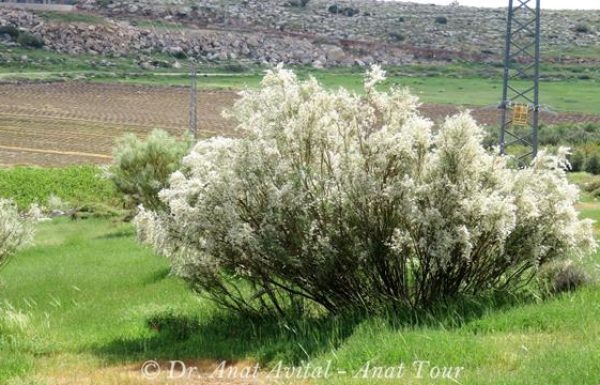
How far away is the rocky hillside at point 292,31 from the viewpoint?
117062mm

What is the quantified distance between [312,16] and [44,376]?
5604 inches

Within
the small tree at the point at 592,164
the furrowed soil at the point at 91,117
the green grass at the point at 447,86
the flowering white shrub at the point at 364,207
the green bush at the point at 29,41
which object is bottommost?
the furrowed soil at the point at 91,117

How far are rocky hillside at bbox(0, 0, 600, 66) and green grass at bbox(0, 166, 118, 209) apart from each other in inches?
2788

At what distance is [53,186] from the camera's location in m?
42.0

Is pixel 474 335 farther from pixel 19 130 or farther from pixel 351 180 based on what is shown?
pixel 19 130

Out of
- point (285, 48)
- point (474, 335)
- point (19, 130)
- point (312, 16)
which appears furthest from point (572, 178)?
point (312, 16)

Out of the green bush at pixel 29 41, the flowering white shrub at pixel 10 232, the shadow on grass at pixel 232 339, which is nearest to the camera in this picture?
the shadow on grass at pixel 232 339

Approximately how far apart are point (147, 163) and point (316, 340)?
20315mm

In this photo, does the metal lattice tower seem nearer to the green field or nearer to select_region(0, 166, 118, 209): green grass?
the green field

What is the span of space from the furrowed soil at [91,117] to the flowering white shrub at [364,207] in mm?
39089

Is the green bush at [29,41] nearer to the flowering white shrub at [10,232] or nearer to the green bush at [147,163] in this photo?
the green bush at [147,163]

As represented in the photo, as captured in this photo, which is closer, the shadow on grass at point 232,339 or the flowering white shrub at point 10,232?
the shadow on grass at point 232,339

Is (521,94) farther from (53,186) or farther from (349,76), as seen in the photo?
(349,76)

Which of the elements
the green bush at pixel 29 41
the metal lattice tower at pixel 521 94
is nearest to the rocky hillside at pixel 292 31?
the green bush at pixel 29 41
